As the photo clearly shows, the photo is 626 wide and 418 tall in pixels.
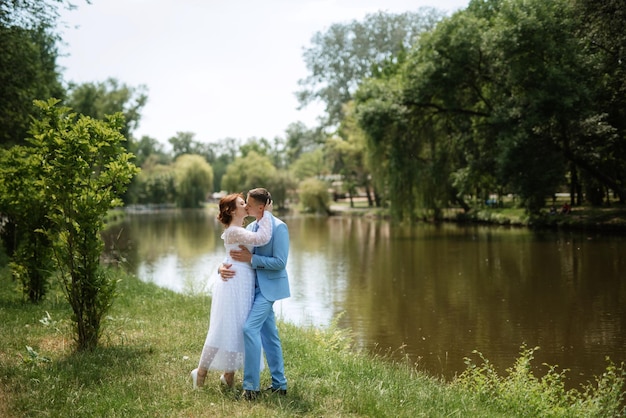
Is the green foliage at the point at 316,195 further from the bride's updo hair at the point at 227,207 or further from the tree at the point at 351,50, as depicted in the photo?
the bride's updo hair at the point at 227,207

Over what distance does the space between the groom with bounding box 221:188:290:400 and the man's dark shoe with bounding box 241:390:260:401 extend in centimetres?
5

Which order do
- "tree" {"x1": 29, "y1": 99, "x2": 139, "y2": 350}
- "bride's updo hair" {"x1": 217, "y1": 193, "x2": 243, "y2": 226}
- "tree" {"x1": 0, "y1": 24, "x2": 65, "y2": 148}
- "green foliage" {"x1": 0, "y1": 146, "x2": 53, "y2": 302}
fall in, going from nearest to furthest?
"bride's updo hair" {"x1": 217, "y1": 193, "x2": 243, "y2": 226} → "tree" {"x1": 29, "y1": 99, "x2": 139, "y2": 350} → "green foliage" {"x1": 0, "y1": 146, "x2": 53, "y2": 302} → "tree" {"x1": 0, "y1": 24, "x2": 65, "y2": 148}

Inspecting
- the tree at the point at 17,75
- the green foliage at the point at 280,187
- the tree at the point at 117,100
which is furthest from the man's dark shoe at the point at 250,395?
the green foliage at the point at 280,187

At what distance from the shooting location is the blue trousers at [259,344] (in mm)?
4977

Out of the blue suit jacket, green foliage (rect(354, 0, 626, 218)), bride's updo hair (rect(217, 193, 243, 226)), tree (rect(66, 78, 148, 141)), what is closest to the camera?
the blue suit jacket

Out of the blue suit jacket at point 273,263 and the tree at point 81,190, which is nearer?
the blue suit jacket at point 273,263

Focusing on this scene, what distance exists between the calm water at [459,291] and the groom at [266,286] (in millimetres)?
3698

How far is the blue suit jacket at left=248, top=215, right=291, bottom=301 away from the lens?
5.16m

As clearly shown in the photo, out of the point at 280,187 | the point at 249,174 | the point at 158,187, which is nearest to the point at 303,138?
the point at 249,174

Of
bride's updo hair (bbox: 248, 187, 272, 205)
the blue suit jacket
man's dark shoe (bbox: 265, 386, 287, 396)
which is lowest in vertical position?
man's dark shoe (bbox: 265, 386, 287, 396)

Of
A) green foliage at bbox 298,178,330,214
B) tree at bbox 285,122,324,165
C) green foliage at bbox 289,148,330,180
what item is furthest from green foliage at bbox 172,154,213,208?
green foliage at bbox 298,178,330,214

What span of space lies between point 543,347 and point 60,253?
7.22 metres

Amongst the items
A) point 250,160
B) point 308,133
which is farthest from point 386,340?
point 250,160

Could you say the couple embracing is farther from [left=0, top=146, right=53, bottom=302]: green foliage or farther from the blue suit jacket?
[left=0, top=146, right=53, bottom=302]: green foliage
